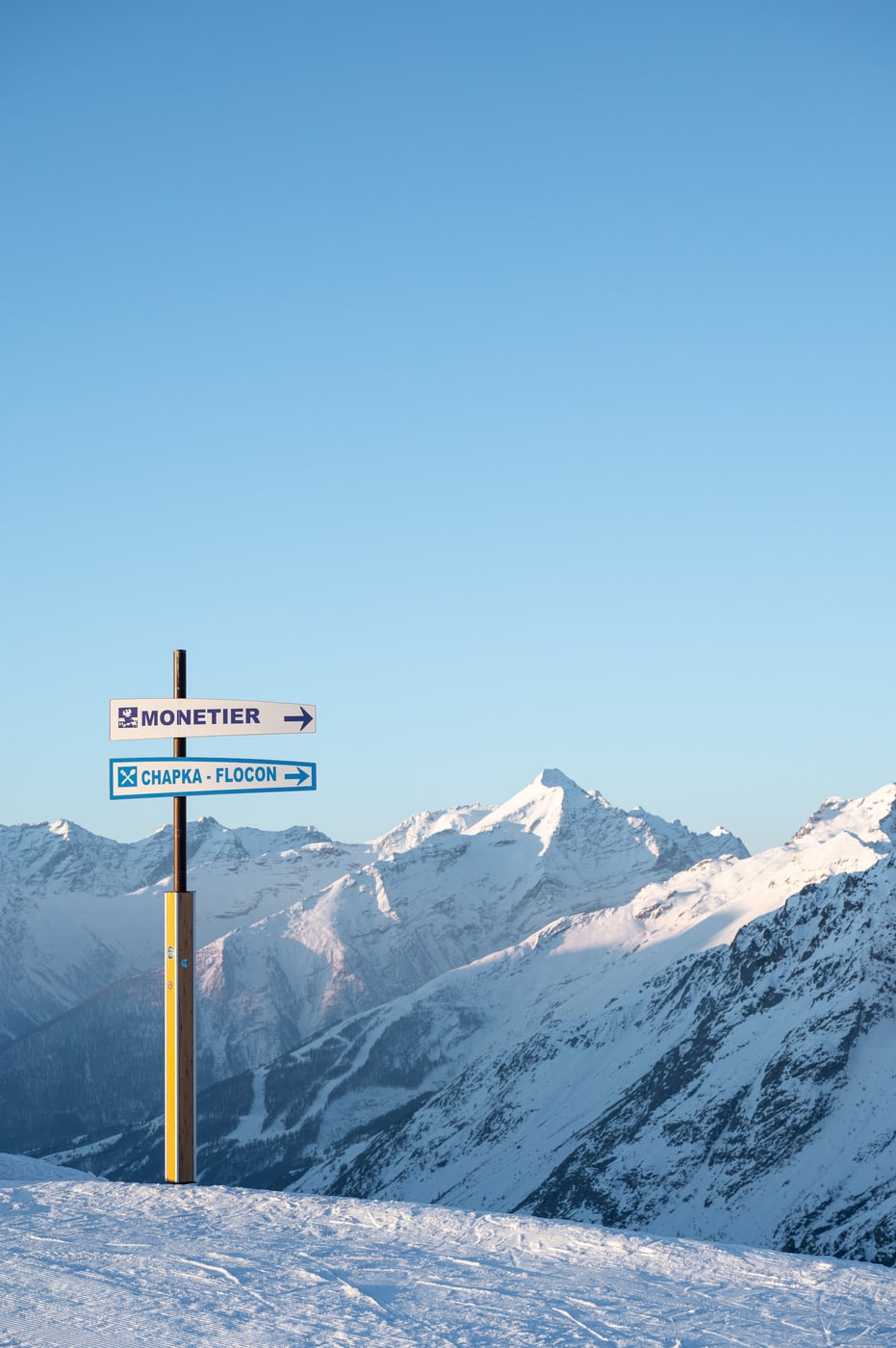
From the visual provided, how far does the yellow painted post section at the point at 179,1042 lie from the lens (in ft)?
74.7

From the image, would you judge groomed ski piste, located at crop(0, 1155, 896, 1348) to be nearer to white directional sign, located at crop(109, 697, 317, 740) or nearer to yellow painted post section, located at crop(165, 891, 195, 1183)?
yellow painted post section, located at crop(165, 891, 195, 1183)

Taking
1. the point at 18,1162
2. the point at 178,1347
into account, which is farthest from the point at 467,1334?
the point at 18,1162

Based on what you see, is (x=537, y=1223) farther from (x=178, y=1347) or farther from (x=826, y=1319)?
(x=178, y=1347)

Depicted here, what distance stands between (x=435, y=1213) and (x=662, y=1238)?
10.7 ft

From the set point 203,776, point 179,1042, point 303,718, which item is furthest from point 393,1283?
point 303,718

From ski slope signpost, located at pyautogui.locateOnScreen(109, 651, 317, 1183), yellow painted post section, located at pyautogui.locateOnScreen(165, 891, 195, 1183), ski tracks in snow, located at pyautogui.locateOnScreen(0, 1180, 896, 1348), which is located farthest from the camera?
ski slope signpost, located at pyautogui.locateOnScreen(109, 651, 317, 1183)

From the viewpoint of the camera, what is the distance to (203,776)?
77.2ft

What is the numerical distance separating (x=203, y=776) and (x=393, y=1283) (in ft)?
33.3

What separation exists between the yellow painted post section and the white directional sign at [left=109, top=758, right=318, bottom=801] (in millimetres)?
1881

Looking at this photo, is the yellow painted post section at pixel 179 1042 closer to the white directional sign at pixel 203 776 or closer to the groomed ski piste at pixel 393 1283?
the white directional sign at pixel 203 776

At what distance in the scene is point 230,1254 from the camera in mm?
16953

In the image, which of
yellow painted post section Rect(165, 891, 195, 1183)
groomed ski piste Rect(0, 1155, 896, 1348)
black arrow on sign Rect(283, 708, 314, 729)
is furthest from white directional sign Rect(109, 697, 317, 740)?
groomed ski piste Rect(0, 1155, 896, 1348)

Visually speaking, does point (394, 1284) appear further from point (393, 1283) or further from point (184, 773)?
point (184, 773)

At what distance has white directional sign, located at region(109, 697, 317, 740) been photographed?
23641mm
